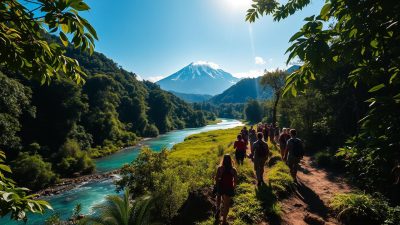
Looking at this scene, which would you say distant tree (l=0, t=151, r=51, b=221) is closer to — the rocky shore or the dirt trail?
the dirt trail

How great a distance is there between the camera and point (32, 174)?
1309 inches

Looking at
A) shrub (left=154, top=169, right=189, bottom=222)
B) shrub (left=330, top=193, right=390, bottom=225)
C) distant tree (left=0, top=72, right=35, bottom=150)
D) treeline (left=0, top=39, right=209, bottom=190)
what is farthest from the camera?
treeline (left=0, top=39, right=209, bottom=190)

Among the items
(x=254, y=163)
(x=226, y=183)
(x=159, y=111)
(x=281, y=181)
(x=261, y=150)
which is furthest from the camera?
(x=159, y=111)

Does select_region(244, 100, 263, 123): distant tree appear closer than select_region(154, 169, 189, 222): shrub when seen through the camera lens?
No

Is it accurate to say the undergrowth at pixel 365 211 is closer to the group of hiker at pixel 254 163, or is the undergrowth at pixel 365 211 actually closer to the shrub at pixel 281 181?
the shrub at pixel 281 181

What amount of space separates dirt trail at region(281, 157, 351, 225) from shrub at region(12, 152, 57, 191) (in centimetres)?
3131

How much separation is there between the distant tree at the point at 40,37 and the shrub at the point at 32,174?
35.3 meters

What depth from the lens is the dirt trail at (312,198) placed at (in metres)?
9.30

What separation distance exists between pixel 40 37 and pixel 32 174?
36617 mm

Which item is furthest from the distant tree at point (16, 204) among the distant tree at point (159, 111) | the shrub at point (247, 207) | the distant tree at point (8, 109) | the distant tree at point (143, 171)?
the distant tree at point (159, 111)

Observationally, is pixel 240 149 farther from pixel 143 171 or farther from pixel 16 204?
pixel 16 204

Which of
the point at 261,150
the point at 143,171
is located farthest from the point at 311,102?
the point at 143,171

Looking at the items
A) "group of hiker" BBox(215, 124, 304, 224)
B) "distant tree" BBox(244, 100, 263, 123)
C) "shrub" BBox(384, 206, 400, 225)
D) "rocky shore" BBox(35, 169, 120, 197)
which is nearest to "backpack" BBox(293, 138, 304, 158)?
"group of hiker" BBox(215, 124, 304, 224)

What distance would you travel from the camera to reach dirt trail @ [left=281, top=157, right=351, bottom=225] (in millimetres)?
9305
